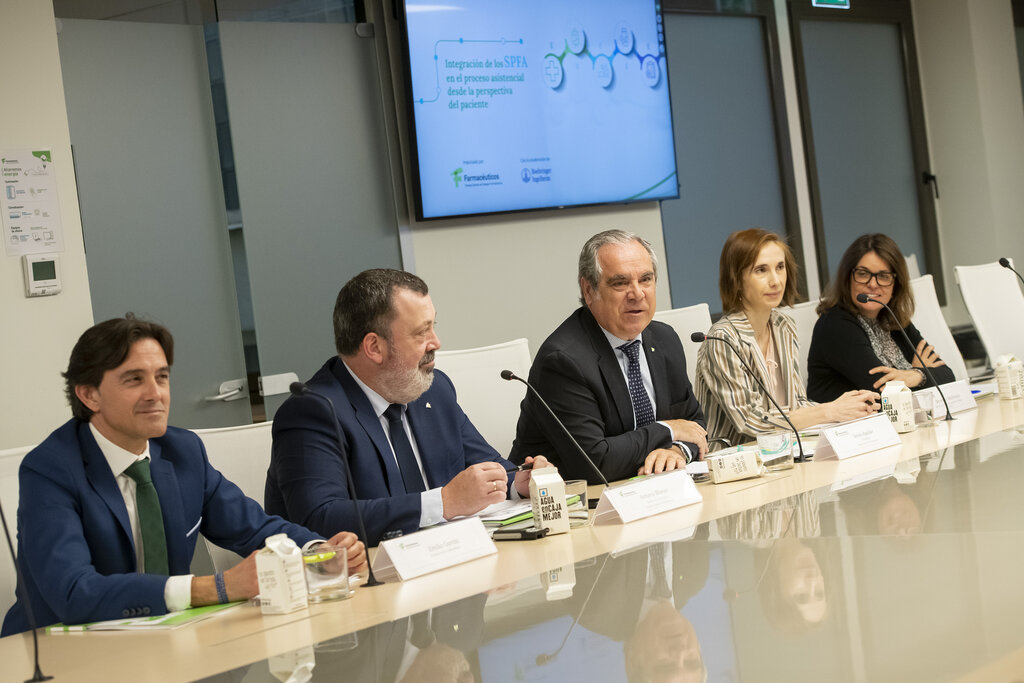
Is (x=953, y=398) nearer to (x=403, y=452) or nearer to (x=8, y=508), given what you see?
(x=403, y=452)

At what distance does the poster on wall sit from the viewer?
11.7ft

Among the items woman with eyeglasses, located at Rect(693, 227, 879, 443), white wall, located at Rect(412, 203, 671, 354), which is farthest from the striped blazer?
white wall, located at Rect(412, 203, 671, 354)

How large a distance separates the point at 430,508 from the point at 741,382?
58.9 inches

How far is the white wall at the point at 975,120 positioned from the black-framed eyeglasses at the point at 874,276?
3.55m

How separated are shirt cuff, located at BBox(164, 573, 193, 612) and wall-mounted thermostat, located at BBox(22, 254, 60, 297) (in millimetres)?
2038

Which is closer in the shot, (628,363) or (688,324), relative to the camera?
(628,363)

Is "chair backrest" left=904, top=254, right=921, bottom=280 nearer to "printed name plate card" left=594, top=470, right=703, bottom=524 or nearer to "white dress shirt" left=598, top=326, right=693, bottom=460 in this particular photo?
"white dress shirt" left=598, top=326, right=693, bottom=460

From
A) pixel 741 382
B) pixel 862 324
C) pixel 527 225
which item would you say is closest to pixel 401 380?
pixel 741 382

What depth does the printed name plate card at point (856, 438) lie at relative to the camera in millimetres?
2762

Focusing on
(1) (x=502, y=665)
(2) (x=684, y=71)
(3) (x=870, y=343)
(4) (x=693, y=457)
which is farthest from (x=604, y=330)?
(2) (x=684, y=71)

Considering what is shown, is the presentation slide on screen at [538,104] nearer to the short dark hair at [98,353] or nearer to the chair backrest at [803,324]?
the chair backrest at [803,324]

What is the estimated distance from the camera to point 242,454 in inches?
102

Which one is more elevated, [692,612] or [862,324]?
[862,324]

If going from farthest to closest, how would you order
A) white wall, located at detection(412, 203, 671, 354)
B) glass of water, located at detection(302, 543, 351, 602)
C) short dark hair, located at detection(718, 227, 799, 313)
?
white wall, located at detection(412, 203, 671, 354) → short dark hair, located at detection(718, 227, 799, 313) → glass of water, located at detection(302, 543, 351, 602)
